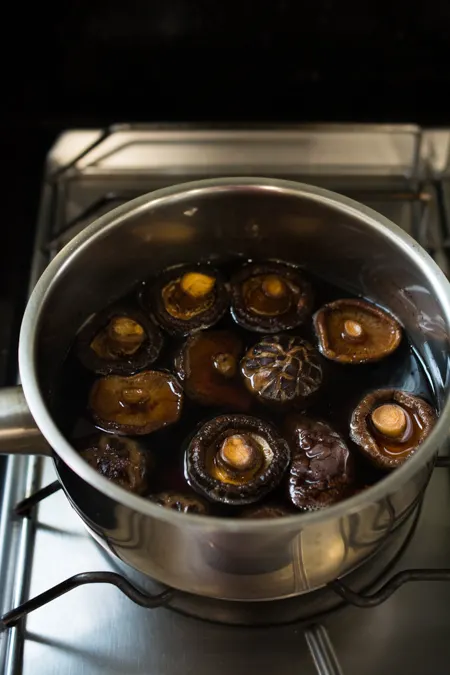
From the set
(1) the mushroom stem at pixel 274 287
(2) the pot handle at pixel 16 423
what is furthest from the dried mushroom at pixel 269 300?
(2) the pot handle at pixel 16 423

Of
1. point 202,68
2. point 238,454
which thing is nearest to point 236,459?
point 238,454

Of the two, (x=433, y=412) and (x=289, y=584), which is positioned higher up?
(x=433, y=412)

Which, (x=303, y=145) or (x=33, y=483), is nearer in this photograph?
(x=33, y=483)

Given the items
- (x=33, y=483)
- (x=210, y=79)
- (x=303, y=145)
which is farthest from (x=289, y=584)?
(x=210, y=79)

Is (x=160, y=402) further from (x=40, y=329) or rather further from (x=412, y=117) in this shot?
(x=412, y=117)

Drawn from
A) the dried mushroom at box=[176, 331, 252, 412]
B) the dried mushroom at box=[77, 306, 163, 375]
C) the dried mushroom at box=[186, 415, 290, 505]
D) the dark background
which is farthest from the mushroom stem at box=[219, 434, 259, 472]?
the dark background

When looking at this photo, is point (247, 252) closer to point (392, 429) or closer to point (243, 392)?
point (243, 392)

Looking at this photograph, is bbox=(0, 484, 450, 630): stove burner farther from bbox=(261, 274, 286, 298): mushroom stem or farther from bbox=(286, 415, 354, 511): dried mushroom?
bbox=(261, 274, 286, 298): mushroom stem
